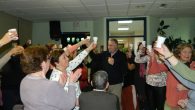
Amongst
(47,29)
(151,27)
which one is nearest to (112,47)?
(151,27)

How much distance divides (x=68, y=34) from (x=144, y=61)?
5.63 metres

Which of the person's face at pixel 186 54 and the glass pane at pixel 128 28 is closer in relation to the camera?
the person's face at pixel 186 54

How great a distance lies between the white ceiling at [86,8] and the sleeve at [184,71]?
5.22 meters

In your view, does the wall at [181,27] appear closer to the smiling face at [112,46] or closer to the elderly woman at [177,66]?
the smiling face at [112,46]

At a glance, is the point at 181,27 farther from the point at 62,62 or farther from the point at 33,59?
the point at 33,59

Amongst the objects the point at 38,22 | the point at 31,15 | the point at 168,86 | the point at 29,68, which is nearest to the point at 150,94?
the point at 168,86

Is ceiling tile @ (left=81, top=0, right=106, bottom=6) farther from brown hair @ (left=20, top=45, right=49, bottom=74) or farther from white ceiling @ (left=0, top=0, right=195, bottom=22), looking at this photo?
brown hair @ (left=20, top=45, right=49, bottom=74)

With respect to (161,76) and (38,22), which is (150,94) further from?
(38,22)

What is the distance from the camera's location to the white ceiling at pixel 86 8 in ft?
23.3

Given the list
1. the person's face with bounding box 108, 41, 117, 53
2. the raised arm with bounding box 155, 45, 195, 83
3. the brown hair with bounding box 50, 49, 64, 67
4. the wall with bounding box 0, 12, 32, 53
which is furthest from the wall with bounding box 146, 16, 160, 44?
the raised arm with bounding box 155, 45, 195, 83

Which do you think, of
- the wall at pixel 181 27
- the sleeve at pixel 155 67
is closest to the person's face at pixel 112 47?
the sleeve at pixel 155 67

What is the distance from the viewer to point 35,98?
1.90m

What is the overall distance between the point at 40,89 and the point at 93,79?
0.83m

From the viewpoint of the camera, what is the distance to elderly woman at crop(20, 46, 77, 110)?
6.21 ft
